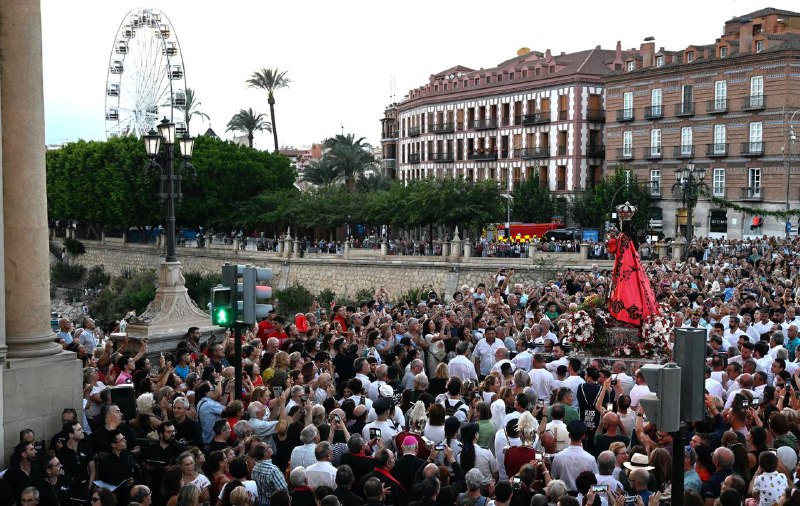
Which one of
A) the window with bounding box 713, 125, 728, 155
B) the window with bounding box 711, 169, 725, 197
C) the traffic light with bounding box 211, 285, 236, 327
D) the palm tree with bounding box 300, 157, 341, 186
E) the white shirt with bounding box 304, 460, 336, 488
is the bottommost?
the white shirt with bounding box 304, 460, 336, 488

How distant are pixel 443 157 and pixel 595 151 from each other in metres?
14.2

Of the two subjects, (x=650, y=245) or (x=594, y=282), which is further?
(x=650, y=245)

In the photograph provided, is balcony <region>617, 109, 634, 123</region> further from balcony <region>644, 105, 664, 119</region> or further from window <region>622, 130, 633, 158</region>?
balcony <region>644, 105, 664, 119</region>

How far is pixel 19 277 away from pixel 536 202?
50.6 metres

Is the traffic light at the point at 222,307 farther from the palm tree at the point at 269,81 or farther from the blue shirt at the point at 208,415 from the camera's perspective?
the palm tree at the point at 269,81

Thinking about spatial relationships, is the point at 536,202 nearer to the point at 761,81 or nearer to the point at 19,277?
the point at 761,81

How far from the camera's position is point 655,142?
2142 inches

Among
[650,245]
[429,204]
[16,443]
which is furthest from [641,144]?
[16,443]

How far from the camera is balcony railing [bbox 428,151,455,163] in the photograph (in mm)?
69375

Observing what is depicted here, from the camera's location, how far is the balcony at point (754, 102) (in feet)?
158

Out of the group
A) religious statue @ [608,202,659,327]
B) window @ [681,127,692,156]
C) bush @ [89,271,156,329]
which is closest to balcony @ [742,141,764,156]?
window @ [681,127,692,156]

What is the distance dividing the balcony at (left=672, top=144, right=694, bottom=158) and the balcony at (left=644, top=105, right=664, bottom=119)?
2244mm

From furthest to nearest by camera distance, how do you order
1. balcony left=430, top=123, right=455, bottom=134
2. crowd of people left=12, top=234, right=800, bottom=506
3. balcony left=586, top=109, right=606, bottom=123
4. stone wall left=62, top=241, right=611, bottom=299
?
balcony left=430, top=123, right=455, bottom=134
balcony left=586, top=109, right=606, bottom=123
stone wall left=62, top=241, right=611, bottom=299
crowd of people left=12, top=234, right=800, bottom=506

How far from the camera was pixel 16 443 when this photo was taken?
883 centimetres
